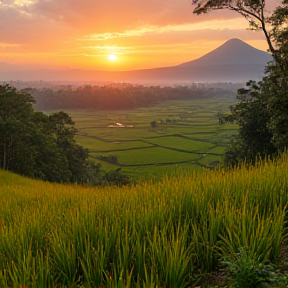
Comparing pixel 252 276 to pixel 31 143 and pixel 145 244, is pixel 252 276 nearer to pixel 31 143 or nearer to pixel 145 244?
pixel 145 244

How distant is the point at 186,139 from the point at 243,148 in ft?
180

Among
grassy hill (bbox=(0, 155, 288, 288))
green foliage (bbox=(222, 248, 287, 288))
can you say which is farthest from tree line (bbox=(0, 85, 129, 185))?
green foliage (bbox=(222, 248, 287, 288))

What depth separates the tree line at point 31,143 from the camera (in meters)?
33.5

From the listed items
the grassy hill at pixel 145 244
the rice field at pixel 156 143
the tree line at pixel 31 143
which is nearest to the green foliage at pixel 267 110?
the grassy hill at pixel 145 244

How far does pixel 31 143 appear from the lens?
36.9 m

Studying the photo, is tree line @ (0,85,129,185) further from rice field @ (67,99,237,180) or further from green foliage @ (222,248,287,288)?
green foliage @ (222,248,287,288)

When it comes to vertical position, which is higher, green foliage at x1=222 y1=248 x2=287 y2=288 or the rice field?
green foliage at x1=222 y1=248 x2=287 y2=288

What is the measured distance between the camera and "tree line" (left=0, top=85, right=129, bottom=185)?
3350 centimetres

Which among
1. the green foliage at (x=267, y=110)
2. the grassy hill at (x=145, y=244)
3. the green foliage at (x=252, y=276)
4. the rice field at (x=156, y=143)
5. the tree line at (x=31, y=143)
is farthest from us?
the rice field at (x=156, y=143)

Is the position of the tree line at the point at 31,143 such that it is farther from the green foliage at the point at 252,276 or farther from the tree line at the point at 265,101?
the green foliage at the point at 252,276

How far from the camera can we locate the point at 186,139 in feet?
279

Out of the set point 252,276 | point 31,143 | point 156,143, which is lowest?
point 156,143

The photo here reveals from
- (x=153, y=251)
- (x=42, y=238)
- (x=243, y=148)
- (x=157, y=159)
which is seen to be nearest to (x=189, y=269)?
(x=153, y=251)

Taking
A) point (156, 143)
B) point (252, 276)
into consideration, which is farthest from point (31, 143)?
point (156, 143)
